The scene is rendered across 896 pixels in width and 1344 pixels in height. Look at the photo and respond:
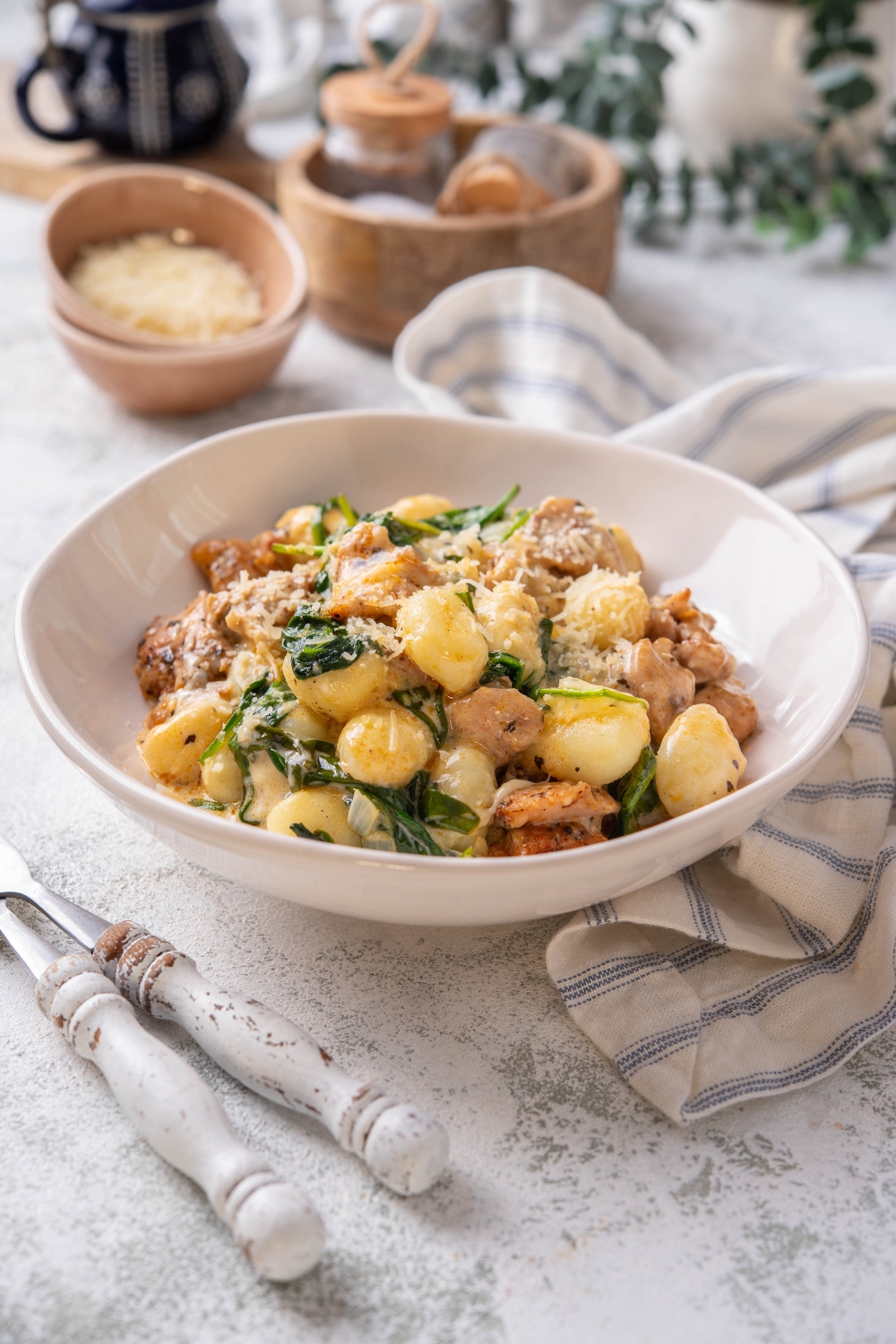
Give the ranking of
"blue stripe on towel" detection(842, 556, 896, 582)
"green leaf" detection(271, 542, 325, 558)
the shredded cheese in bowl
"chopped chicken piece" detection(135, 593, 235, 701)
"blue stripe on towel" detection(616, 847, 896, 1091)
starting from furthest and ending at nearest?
1. the shredded cheese in bowl
2. "blue stripe on towel" detection(842, 556, 896, 582)
3. "green leaf" detection(271, 542, 325, 558)
4. "chopped chicken piece" detection(135, 593, 235, 701)
5. "blue stripe on towel" detection(616, 847, 896, 1091)

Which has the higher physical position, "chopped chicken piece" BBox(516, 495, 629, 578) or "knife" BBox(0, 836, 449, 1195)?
"chopped chicken piece" BBox(516, 495, 629, 578)

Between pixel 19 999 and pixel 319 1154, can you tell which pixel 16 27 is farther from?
pixel 319 1154

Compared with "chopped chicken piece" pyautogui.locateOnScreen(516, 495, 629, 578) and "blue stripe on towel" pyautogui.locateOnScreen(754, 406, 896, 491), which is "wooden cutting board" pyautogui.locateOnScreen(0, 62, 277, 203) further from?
"chopped chicken piece" pyautogui.locateOnScreen(516, 495, 629, 578)

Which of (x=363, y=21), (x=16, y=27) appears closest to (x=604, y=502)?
(x=363, y=21)

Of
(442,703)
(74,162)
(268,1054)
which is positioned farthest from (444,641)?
(74,162)

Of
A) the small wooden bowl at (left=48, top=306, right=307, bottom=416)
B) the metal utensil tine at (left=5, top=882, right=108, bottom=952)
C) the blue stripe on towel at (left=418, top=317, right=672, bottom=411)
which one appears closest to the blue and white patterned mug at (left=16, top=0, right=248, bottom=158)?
the small wooden bowl at (left=48, top=306, right=307, bottom=416)

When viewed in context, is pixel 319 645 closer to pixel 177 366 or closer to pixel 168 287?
pixel 177 366
